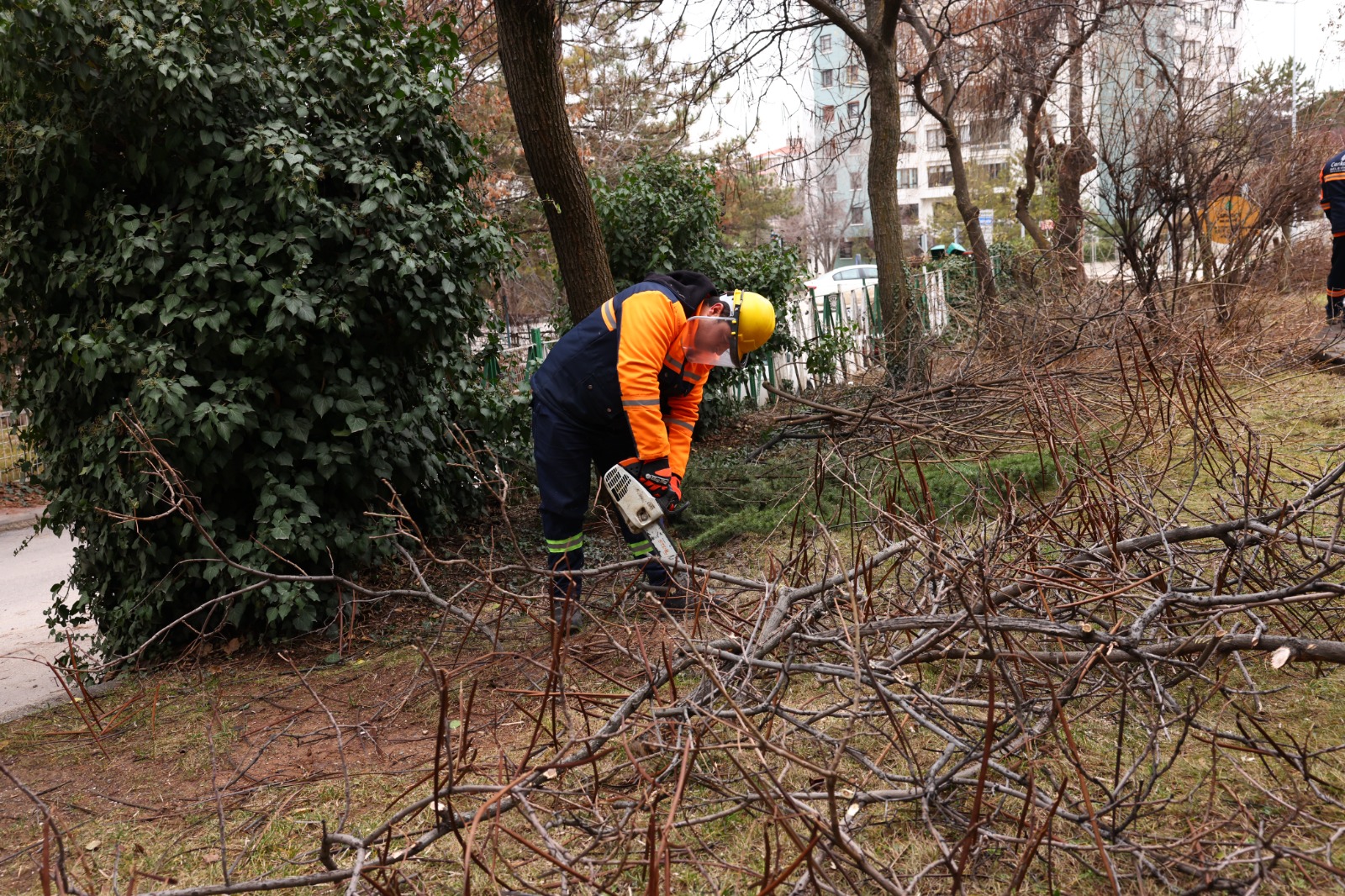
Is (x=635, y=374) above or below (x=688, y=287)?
below

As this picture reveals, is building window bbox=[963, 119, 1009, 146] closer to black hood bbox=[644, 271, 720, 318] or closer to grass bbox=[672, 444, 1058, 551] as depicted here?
grass bbox=[672, 444, 1058, 551]

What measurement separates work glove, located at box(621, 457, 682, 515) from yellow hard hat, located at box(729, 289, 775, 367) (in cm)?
65

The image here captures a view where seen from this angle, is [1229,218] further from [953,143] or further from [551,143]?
[551,143]

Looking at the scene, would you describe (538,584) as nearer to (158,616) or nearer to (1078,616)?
(158,616)

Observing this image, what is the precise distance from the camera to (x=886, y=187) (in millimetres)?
9227

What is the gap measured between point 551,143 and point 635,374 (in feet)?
8.32

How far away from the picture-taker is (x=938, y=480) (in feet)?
17.1

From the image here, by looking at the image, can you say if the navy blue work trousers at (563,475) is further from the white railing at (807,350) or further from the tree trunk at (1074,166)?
the tree trunk at (1074,166)

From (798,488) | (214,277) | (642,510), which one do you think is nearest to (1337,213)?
(798,488)

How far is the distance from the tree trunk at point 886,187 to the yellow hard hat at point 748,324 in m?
4.48

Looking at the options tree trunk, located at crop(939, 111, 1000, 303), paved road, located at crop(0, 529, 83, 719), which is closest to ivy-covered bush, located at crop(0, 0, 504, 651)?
paved road, located at crop(0, 529, 83, 719)

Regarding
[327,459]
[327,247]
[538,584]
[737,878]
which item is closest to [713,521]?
[538,584]

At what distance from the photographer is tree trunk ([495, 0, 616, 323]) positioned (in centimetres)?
573

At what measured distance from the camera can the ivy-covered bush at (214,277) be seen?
413 centimetres
